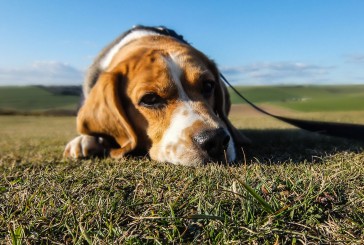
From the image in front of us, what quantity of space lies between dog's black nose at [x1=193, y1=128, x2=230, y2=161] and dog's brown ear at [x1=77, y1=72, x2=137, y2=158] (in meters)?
0.79

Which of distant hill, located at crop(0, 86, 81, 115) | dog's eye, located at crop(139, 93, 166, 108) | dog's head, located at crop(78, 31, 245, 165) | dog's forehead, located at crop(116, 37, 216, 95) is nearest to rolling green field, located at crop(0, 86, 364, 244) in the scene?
dog's head, located at crop(78, 31, 245, 165)

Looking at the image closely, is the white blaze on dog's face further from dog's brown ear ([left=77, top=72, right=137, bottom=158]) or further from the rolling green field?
the rolling green field

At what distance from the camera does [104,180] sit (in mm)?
2377

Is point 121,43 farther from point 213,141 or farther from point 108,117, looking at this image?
point 213,141

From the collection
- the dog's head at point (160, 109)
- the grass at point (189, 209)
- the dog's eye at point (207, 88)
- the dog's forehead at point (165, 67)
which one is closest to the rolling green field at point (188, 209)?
the grass at point (189, 209)

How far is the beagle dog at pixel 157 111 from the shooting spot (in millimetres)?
3047

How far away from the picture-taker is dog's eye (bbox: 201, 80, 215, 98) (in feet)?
12.3

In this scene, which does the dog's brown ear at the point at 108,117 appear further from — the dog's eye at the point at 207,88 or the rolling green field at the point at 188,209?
the rolling green field at the point at 188,209

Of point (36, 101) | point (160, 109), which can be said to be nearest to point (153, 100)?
point (160, 109)

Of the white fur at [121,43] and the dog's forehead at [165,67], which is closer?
the dog's forehead at [165,67]

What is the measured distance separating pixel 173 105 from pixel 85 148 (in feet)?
3.22

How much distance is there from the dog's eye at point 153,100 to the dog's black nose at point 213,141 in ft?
2.10

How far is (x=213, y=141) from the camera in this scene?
2.92 metres

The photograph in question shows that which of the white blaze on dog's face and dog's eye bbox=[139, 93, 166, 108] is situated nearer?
the white blaze on dog's face
